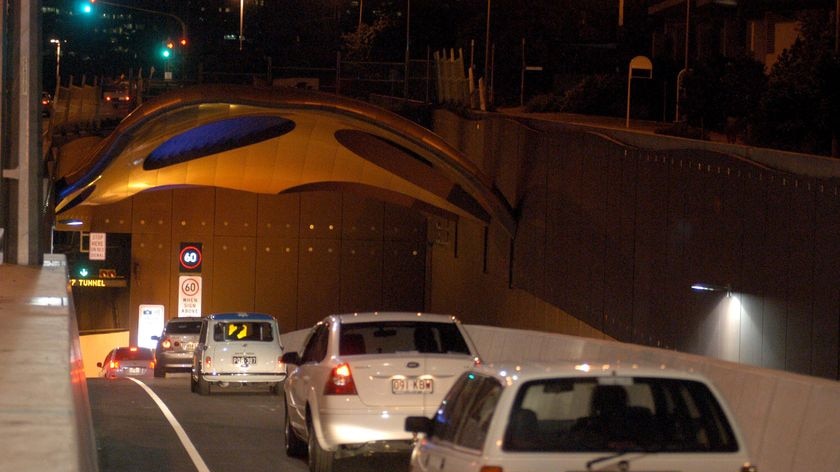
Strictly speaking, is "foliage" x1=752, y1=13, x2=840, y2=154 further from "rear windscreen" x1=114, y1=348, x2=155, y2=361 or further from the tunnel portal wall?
"rear windscreen" x1=114, y1=348, x2=155, y2=361

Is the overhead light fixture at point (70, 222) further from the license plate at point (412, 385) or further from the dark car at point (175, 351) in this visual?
the license plate at point (412, 385)

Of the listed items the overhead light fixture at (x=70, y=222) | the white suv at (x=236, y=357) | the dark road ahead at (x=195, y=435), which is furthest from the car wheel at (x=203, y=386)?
the overhead light fixture at (x=70, y=222)

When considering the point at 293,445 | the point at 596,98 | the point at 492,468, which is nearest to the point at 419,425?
the point at 492,468

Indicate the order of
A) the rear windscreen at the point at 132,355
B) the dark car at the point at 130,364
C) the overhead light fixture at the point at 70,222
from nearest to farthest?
the dark car at the point at 130,364
the rear windscreen at the point at 132,355
the overhead light fixture at the point at 70,222

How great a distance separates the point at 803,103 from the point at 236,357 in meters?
12.6

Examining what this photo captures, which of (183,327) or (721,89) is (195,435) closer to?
(183,327)

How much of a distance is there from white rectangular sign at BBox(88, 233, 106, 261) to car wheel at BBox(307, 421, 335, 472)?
36.1 m

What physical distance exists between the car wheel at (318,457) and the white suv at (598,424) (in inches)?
204

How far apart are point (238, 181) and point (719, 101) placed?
75.2ft

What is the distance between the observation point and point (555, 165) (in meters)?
30.8

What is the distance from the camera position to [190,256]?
4812 cm

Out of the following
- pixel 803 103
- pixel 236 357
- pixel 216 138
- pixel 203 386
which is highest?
pixel 803 103

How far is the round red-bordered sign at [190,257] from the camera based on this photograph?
4803 centimetres

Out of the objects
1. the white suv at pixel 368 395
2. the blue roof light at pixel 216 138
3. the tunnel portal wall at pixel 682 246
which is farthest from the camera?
the blue roof light at pixel 216 138
